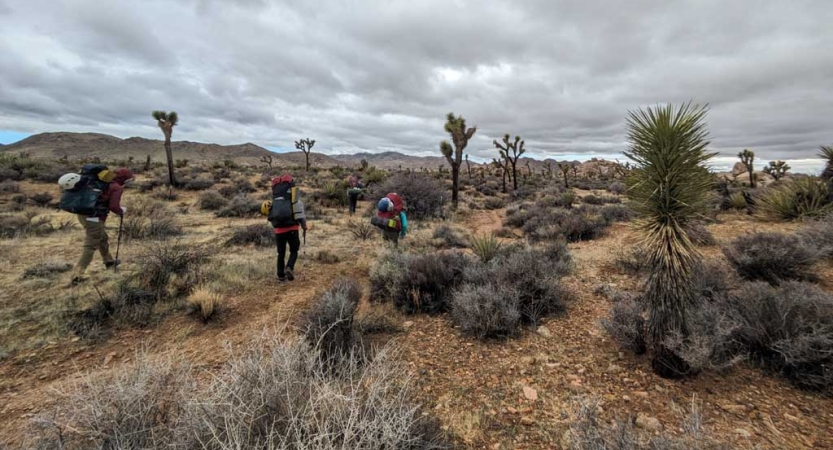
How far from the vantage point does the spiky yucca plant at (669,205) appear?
9.21 feet

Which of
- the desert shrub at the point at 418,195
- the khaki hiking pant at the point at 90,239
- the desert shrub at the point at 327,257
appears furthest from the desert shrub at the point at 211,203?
the desert shrub at the point at 327,257

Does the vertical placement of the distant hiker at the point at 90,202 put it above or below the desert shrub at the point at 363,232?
above

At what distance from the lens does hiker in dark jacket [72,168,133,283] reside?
5711mm

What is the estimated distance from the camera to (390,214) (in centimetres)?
755

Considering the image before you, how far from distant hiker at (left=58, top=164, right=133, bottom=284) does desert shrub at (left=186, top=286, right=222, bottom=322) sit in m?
2.64

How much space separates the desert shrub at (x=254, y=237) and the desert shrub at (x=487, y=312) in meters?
→ 6.48

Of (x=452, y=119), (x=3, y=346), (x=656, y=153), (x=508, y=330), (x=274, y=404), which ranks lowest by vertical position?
(x=3, y=346)

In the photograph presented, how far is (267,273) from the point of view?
6.50 m

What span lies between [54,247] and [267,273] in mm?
5553

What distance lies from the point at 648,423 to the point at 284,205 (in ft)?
19.3

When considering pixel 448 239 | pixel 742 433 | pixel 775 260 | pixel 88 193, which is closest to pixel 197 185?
pixel 88 193

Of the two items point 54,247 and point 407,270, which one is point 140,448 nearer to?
point 407,270

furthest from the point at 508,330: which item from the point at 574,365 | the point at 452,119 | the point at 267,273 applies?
the point at 452,119

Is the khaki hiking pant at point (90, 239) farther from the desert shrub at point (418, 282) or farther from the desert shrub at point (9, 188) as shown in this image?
the desert shrub at point (9, 188)
